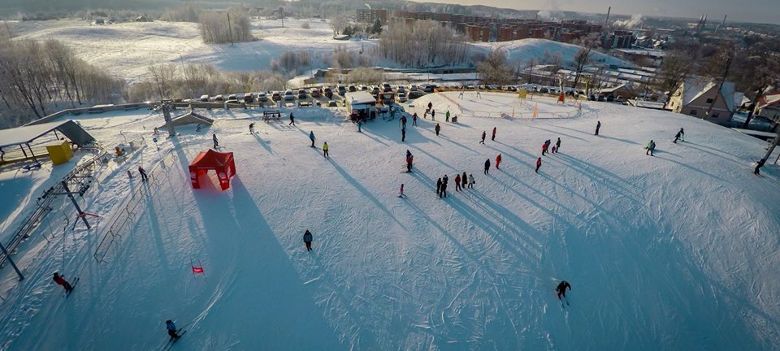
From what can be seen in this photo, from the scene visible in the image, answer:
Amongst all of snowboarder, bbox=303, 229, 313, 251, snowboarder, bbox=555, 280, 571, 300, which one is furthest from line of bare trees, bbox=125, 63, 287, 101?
snowboarder, bbox=555, 280, 571, 300

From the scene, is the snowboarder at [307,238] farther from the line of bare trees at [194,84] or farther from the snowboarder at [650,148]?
the line of bare trees at [194,84]

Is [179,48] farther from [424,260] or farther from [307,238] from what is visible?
[424,260]

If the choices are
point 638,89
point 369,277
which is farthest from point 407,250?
point 638,89

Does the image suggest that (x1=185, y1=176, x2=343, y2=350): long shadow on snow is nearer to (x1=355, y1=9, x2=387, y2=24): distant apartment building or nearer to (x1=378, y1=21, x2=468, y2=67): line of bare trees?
(x1=378, y1=21, x2=468, y2=67): line of bare trees

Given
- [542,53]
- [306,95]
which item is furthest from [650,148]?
[542,53]

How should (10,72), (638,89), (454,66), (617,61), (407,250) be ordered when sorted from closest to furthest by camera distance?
(407,250) → (10,72) → (638,89) → (454,66) → (617,61)

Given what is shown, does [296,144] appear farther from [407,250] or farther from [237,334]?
[237,334]

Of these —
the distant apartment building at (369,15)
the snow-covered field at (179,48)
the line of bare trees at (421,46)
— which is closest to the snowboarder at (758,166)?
the snow-covered field at (179,48)
